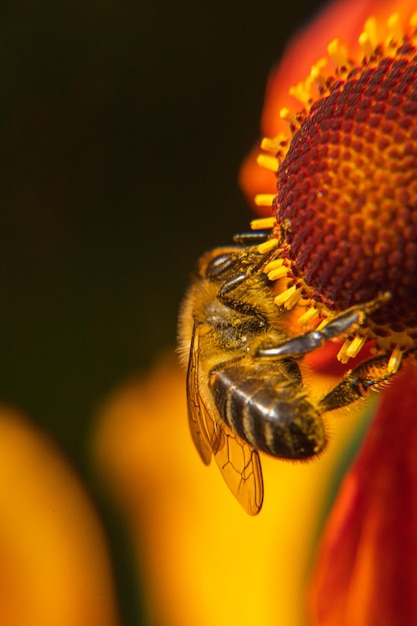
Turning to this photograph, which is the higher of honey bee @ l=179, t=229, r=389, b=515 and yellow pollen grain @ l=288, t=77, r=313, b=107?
yellow pollen grain @ l=288, t=77, r=313, b=107

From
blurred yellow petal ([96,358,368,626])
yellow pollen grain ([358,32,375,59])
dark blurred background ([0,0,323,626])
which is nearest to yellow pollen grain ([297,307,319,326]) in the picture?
yellow pollen grain ([358,32,375,59])

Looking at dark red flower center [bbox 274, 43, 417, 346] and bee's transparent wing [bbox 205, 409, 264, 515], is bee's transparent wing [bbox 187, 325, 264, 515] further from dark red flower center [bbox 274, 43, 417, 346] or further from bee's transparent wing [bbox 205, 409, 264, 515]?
dark red flower center [bbox 274, 43, 417, 346]

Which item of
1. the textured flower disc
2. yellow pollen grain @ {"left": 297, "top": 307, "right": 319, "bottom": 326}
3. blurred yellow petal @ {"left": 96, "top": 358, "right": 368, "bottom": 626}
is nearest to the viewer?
the textured flower disc

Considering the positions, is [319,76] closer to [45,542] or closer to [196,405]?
[196,405]

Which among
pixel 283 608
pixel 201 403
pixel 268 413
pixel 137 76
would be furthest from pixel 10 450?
pixel 268 413

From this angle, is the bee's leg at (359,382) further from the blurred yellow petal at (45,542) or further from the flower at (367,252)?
the blurred yellow petal at (45,542)

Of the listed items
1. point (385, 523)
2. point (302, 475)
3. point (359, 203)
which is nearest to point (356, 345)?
point (359, 203)
